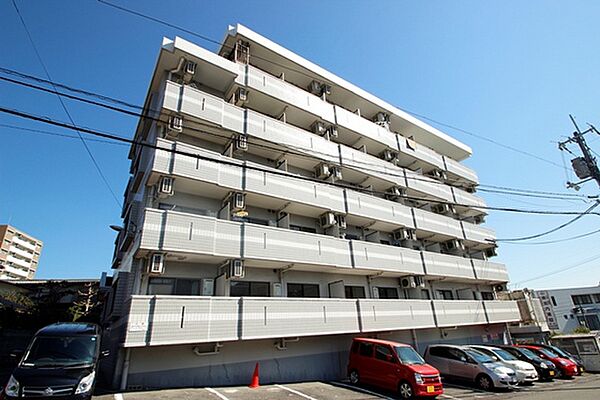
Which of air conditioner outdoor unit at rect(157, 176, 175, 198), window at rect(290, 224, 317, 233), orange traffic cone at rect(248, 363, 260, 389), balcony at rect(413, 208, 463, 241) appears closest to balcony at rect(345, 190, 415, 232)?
balcony at rect(413, 208, 463, 241)

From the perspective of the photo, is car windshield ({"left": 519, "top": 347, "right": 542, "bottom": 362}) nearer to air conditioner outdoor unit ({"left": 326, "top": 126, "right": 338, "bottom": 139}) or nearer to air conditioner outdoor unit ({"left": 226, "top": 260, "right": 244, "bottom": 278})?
air conditioner outdoor unit ({"left": 226, "top": 260, "right": 244, "bottom": 278})

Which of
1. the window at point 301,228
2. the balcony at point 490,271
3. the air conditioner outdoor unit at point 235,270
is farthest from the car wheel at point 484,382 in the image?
the balcony at point 490,271

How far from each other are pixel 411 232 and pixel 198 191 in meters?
13.8

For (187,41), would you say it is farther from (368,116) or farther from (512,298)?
(512,298)

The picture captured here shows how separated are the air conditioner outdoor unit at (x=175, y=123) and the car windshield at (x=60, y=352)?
809 centimetres

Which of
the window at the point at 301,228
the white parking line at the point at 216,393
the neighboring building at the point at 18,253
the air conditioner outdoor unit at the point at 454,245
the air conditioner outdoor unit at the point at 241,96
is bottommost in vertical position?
the white parking line at the point at 216,393

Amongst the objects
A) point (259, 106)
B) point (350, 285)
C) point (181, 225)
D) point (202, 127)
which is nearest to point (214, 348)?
point (181, 225)

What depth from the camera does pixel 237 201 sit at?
1329 centimetres

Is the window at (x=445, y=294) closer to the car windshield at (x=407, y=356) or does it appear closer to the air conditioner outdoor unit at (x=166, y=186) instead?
the car windshield at (x=407, y=356)

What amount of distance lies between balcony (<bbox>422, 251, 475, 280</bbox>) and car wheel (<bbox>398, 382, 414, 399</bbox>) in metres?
9.44

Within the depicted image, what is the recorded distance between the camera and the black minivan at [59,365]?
6582 millimetres

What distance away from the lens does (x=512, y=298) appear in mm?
25484

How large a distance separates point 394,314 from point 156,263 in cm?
1142

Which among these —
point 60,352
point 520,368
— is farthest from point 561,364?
point 60,352
